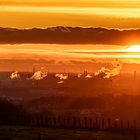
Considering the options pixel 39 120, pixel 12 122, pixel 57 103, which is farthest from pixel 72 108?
pixel 12 122

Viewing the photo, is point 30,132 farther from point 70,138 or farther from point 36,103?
point 36,103

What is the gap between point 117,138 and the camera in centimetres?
8819

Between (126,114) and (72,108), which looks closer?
(126,114)

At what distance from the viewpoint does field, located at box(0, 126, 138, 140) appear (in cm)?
8438

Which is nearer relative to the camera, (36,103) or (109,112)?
(109,112)

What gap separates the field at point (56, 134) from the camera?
277 feet

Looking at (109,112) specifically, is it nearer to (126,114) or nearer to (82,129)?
(126,114)

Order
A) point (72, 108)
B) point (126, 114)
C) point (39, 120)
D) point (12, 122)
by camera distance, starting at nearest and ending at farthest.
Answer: point (12, 122)
point (39, 120)
point (126, 114)
point (72, 108)

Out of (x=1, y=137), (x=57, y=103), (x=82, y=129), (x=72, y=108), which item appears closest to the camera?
(x=1, y=137)

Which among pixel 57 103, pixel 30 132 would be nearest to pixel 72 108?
pixel 57 103

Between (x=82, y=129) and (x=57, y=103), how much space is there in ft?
244

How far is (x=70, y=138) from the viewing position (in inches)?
3366

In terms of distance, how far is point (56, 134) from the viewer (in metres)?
89.3

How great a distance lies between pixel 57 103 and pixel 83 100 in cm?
771
